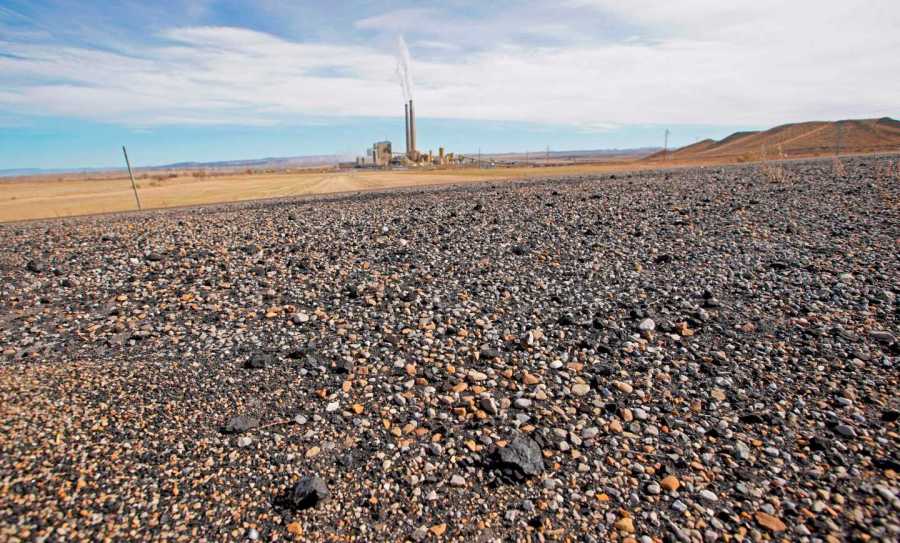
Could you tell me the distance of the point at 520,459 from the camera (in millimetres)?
3689

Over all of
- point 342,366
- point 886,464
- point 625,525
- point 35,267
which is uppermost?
point 35,267

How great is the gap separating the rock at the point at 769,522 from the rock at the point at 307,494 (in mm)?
3099

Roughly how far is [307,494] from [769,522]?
329cm

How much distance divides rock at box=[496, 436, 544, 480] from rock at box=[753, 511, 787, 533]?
4.92 feet

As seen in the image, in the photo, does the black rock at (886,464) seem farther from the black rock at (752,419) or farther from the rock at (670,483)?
the rock at (670,483)

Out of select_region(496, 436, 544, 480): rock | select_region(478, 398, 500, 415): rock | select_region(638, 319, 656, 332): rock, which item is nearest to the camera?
select_region(496, 436, 544, 480): rock

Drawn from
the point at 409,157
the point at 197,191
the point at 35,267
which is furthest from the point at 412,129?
the point at 35,267

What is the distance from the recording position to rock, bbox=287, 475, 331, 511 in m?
3.32

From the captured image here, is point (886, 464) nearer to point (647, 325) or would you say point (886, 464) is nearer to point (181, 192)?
point (647, 325)

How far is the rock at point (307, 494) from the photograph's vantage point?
3.32 m

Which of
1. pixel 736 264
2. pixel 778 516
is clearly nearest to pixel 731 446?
pixel 778 516

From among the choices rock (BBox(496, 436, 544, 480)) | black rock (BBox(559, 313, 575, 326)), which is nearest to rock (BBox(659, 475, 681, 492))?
rock (BBox(496, 436, 544, 480))

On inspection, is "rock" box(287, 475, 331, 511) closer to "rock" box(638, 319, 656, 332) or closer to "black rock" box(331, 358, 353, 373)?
"black rock" box(331, 358, 353, 373)

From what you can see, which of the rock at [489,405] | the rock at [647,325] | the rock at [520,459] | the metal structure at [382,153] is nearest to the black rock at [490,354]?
the rock at [489,405]
